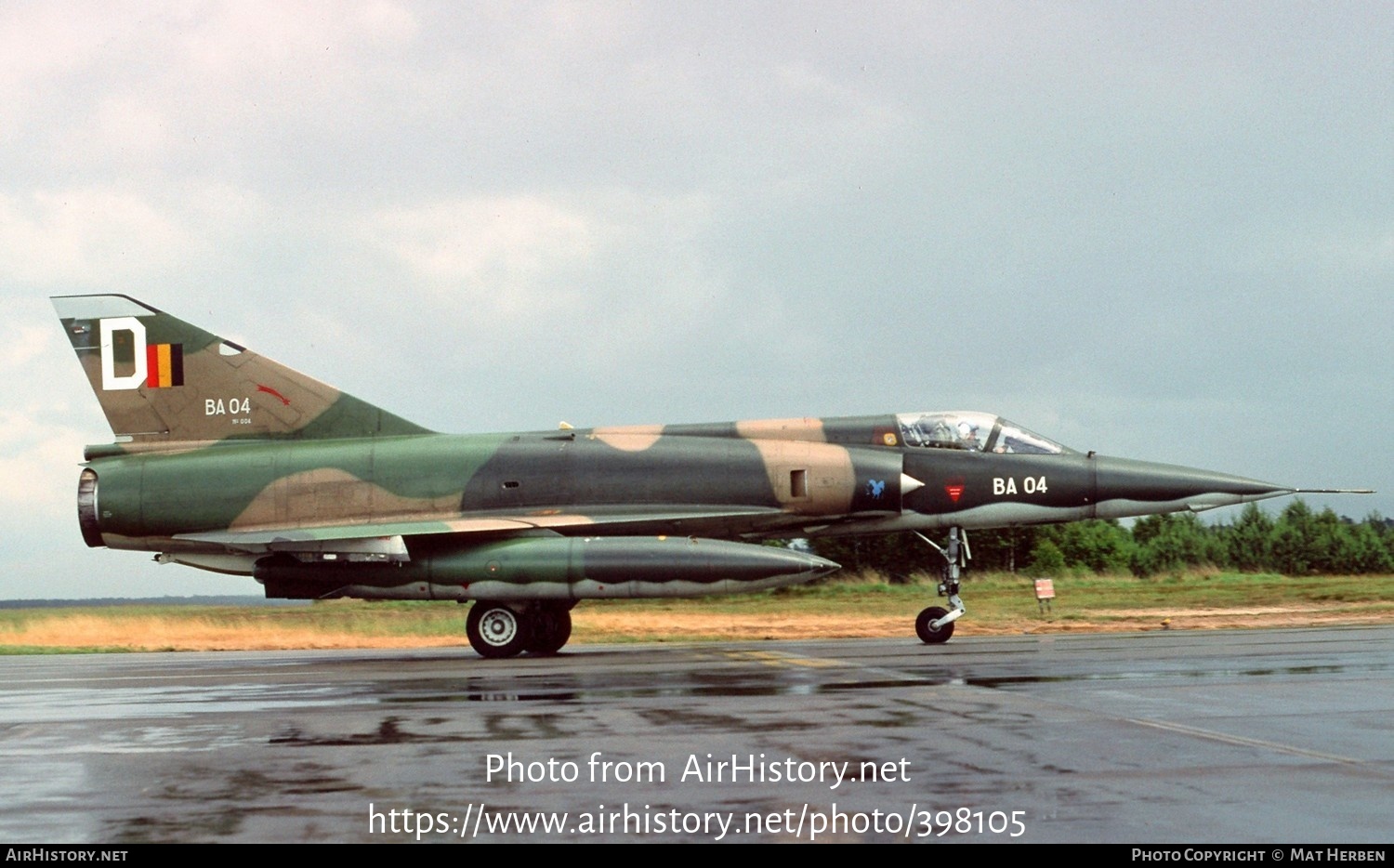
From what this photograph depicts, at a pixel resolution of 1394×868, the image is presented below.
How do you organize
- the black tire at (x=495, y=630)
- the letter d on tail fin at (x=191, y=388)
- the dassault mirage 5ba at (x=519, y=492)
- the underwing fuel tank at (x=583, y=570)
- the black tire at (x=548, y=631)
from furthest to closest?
A: the letter d on tail fin at (x=191, y=388)
the black tire at (x=548, y=631)
the black tire at (x=495, y=630)
the dassault mirage 5ba at (x=519, y=492)
the underwing fuel tank at (x=583, y=570)

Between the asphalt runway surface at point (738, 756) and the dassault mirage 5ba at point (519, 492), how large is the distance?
3884 mm

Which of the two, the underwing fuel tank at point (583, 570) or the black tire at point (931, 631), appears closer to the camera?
the underwing fuel tank at point (583, 570)

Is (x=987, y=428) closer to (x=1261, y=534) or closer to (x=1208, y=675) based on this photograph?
(x=1208, y=675)

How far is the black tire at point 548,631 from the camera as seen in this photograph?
20109mm

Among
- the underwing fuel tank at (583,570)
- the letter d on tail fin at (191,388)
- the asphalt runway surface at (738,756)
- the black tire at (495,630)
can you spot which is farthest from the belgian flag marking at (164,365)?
the asphalt runway surface at (738,756)

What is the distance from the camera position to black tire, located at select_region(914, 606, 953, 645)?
19.4 metres

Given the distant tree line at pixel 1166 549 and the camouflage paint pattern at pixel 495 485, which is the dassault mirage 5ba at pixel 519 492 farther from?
the distant tree line at pixel 1166 549

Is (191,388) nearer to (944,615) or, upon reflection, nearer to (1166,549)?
(944,615)

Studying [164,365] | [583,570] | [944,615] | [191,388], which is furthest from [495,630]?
[164,365]

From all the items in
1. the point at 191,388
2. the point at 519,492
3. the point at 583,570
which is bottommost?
the point at 583,570

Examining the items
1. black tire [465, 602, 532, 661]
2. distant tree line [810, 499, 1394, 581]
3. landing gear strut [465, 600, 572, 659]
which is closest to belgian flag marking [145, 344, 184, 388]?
landing gear strut [465, 600, 572, 659]

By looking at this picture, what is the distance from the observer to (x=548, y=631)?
20219 mm

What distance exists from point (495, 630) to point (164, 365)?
7.52 m

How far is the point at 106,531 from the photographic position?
21.7 metres
